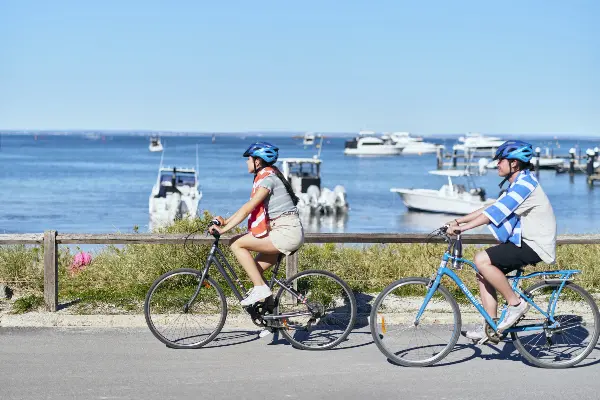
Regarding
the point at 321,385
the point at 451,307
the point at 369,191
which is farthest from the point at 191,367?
the point at 369,191

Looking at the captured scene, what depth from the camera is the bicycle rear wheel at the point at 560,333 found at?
7.08 meters

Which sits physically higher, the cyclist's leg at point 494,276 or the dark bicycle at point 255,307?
the cyclist's leg at point 494,276

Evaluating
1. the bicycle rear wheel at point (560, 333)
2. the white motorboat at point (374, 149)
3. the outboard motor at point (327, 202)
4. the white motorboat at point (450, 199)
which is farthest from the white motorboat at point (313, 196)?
the white motorboat at point (374, 149)

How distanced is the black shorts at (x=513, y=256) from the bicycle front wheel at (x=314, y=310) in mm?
1298

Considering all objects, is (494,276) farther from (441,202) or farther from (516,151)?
(441,202)

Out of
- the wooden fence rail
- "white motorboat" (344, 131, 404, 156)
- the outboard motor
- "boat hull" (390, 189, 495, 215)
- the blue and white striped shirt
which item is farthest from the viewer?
"white motorboat" (344, 131, 404, 156)

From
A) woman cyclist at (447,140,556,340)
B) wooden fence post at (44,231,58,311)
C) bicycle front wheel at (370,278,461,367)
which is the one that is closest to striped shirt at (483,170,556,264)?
woman cyclist at (447,140,556,340)

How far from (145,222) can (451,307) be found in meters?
38.7

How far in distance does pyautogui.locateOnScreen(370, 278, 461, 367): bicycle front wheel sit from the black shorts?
47 centimetres

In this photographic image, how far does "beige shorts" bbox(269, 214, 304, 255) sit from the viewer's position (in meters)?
7.45

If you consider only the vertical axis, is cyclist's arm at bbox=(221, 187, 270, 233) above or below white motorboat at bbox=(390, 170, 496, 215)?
above

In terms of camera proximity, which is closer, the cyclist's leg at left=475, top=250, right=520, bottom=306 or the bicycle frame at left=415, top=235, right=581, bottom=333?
the cyclist's leg at left=475, top=250, right=520, bottom=306

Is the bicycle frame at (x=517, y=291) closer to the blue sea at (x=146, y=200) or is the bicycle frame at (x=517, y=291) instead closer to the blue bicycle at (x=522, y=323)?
the blue bicycle at (x=522, y=323)

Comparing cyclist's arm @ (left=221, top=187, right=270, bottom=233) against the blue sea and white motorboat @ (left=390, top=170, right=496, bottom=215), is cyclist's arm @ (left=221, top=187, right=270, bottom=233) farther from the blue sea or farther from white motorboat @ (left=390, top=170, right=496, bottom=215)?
white motorboat @ (left=390, top=170, right=496, bottom=215)
